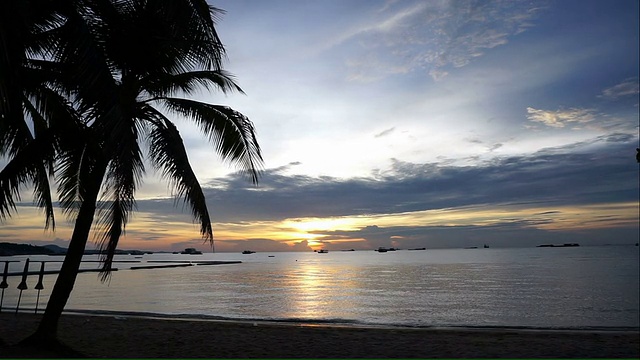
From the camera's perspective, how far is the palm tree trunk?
10062 millimetres

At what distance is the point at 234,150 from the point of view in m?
10.9

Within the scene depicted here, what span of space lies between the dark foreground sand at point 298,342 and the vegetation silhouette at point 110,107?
2633mm

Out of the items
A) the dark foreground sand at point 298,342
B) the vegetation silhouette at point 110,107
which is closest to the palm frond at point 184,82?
the vegetation silhouette at point 110,107

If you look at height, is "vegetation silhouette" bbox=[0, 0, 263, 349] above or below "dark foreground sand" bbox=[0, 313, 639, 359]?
above

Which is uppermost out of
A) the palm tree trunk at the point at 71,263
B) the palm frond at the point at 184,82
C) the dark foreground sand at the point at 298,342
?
the palm frond at the point at 184,82

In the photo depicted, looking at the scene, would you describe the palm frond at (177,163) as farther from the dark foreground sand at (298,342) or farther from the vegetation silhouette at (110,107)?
the dark foreground sand at (298,342)

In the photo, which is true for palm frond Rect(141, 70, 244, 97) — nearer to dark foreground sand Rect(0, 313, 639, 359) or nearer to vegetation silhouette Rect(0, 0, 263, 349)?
vegetation silhouette Rect(0, 0, 263, 349)

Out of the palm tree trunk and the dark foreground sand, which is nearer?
the palm tree trunk

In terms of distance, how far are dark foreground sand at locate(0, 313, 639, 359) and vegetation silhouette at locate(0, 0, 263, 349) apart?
2633mm

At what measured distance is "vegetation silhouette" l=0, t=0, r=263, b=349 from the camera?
849 centimetres

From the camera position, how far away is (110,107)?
7.46 metres

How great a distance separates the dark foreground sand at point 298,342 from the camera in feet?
38.5

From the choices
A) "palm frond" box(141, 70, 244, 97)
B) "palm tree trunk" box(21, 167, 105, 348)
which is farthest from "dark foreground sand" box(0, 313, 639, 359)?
"palm frond" box(141, 70, 244, 97)

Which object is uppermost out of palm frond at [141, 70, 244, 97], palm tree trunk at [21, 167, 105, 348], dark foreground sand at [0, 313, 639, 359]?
palm frond at [141, 70, 244, 97]
